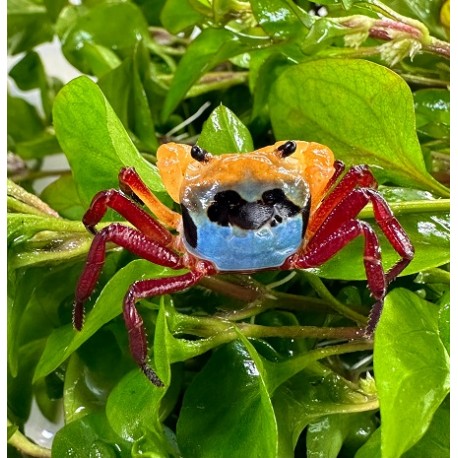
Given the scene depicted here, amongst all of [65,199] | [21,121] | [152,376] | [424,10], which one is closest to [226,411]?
[152,376]

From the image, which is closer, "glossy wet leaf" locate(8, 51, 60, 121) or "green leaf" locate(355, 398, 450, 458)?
"green leaf" locate(355, 398, 450, 458)

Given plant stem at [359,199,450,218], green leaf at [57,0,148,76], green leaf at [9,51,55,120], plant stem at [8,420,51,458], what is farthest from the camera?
green leaf at [9,51,55,120]

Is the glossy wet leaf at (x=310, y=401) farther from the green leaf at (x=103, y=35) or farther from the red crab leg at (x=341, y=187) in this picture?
the green leaf at (x=103, y=35)

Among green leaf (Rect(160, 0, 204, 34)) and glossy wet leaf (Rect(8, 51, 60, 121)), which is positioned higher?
green leaf (Rect(160, 0, 204, 34))

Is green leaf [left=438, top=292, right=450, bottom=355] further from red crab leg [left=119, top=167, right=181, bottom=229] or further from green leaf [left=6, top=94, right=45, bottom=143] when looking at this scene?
green leaf [left=6, top=94, right=45, bottom=143]

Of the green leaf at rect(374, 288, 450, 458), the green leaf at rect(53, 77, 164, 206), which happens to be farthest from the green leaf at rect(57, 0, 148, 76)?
the green leaf at rect(374, 288, 450, 458)

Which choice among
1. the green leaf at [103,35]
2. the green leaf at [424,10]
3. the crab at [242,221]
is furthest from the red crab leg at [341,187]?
the green leaf at [103,35]

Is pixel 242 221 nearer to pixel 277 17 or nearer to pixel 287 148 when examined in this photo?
pixel 287 148
